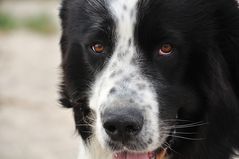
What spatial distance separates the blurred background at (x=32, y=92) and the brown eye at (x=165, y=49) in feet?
3.13

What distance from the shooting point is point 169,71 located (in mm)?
4223

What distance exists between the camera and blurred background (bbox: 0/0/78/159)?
7.78 metres

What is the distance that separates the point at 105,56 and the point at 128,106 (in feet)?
1.51

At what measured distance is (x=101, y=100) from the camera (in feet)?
13.4

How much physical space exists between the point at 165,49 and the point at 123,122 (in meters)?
0.55

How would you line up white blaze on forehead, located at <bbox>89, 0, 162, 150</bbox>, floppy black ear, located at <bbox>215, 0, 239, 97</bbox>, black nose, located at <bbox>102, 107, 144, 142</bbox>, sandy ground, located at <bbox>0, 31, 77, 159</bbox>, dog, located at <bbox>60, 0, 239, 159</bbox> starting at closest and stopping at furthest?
black nose, located at <bbox>102, 107, 144, 142</bbox>
white blaze on forehead, located at <bbox>89, 0, 162, 150</bbox>
dog, located at <bbox>60, 0, 239, 159</bbox>
floppy black ear, located at <bbox>215, 0, 239, 97</bbox>
sandy ground, located at <bbox>0, 31, 77, 159</bbox>

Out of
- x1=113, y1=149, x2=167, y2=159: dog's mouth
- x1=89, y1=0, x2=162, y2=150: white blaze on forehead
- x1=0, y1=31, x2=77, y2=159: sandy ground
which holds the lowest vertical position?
x1=0, y1=31, x2=77, y2=159: sandy ground

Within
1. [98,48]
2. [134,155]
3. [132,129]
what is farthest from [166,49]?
[134,155]

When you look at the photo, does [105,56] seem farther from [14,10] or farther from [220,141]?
[14,10]

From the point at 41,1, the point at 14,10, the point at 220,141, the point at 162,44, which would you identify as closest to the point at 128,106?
the point at 162,44

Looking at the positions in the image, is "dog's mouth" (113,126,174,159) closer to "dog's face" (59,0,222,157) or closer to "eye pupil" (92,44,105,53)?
Answer: "dog's face" (59,0,222,157)

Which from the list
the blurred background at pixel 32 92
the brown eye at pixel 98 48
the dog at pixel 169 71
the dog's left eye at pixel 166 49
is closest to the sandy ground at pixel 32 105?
the blurred background at pixel 32 92

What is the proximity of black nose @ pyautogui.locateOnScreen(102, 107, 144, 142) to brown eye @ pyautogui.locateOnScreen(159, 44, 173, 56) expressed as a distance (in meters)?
0.42

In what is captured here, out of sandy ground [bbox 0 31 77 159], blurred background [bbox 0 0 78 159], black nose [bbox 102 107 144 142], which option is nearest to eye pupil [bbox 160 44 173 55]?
black nose [bbox 102 107 144 142]
